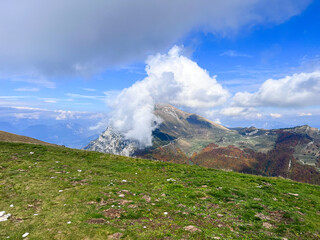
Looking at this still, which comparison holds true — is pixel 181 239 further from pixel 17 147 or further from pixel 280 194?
pixel 17 147

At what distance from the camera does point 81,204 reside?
17.5 m

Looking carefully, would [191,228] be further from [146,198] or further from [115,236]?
[146,198]

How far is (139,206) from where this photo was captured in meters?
17.9

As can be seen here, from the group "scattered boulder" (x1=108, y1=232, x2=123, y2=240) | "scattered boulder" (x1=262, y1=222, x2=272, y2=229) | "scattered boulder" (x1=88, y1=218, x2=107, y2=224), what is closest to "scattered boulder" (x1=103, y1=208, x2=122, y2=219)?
"scattered boulder" (x1=88, y1=218, x2=107, y2=224)

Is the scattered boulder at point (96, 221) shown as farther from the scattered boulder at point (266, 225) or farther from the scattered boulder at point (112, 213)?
the scattered boulder at point (266, 225)

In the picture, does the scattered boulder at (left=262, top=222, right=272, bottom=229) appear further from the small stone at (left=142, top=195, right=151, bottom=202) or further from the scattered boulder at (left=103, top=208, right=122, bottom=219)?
the scattered boulder at (left=103, top=208, right=122, bottom=219)

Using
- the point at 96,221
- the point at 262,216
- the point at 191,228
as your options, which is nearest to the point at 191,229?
the point at 191,228

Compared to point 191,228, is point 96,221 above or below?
above

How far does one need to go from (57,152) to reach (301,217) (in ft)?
148

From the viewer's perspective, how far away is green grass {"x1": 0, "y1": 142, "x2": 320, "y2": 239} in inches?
534

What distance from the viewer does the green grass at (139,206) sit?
13.6 m

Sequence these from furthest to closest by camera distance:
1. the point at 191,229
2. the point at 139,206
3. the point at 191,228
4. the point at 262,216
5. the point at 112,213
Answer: the point at 262,216 < the point at 139,206 < the point at 112,213 < the point at 191,228 < the point at 191,229

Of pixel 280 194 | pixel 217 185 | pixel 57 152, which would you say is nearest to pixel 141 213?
pixel 217 185

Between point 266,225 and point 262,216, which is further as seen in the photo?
point 262,216
